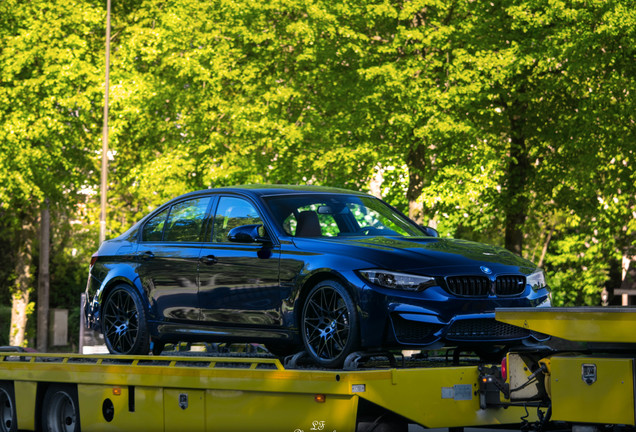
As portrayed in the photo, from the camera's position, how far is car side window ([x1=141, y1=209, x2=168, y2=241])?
9.95m

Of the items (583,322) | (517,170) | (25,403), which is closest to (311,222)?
(583,322)

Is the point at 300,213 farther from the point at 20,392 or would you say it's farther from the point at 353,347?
the point at 20,392

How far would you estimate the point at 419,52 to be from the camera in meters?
23.1

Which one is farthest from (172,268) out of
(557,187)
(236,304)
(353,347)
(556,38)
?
(557,187)

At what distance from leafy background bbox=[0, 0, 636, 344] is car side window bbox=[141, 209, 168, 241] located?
12135mm

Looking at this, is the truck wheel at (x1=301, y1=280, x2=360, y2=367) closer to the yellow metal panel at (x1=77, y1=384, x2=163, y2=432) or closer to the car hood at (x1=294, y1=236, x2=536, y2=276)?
the car hood at (x1=294, y1=236, x2=536, y2=276)

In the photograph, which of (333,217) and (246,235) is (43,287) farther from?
(246,235)

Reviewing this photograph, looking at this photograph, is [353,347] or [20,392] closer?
[353,347]

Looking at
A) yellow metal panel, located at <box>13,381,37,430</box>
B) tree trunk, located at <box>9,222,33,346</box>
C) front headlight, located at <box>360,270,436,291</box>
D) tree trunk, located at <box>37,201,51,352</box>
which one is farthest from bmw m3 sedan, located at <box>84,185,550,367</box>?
tree trunk, located at <box>37,201,51,352</box>

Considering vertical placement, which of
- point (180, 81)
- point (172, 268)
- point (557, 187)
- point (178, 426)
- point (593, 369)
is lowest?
point (178, 426)

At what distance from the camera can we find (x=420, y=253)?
8023 mm

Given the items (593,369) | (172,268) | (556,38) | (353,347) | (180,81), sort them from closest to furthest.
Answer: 1. (593,369)
2. (353,347)
3. (172,268)
4. (556,38)
5. (180,81)

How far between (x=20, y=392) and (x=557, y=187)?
15755mm

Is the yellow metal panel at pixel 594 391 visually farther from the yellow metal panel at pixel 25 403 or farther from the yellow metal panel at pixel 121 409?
the yellow metal panel at pixel 25 403
